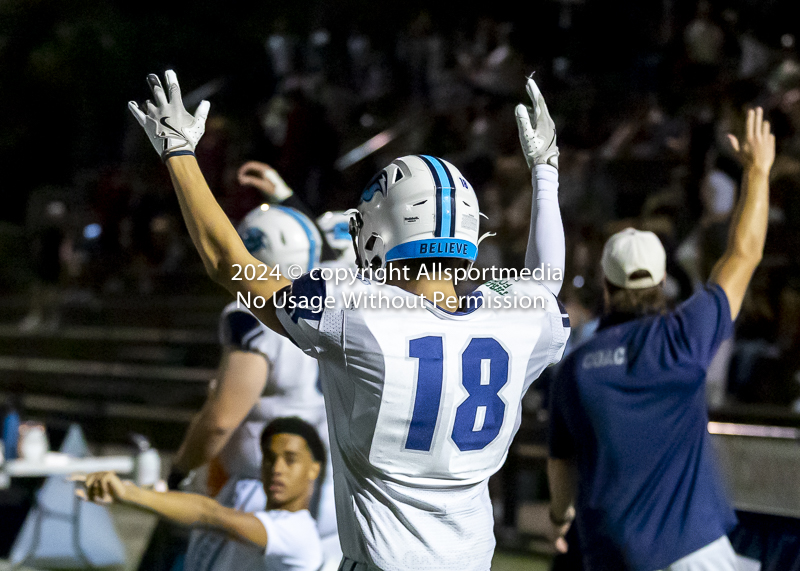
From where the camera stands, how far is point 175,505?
3.00 metres

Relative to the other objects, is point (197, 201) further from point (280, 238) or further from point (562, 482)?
point (562, 482)

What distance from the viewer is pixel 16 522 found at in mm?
7043

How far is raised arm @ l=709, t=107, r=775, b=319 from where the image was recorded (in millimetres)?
2857

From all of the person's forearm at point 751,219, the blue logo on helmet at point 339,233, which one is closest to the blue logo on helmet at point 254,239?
the blue logo on helmet at point 339,233

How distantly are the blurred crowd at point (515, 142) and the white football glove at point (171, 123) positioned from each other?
124 inches

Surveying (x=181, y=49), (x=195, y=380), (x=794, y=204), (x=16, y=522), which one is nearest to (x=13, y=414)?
(x=16, y=522)

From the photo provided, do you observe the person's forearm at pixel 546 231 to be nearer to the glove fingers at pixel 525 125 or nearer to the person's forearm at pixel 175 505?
the glove fingers at pixel 525 125

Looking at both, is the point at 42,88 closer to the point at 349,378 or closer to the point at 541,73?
the point at 541,73

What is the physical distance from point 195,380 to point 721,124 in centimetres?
Result: 636

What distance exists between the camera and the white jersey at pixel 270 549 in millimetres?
3502

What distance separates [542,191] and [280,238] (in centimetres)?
152

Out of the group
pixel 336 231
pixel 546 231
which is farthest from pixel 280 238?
pixel 546 231

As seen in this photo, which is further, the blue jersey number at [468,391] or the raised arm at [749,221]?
the raised arm at [749,221]

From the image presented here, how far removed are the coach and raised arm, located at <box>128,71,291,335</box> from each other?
135 centimetres
